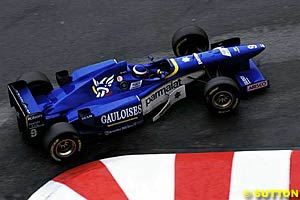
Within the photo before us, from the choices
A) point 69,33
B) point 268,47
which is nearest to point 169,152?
point 268,47

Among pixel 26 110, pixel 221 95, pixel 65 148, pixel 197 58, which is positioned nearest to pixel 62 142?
pixel 65 148

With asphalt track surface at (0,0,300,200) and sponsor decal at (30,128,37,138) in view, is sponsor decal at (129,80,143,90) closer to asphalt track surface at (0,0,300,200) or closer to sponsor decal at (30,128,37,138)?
asphalt track surface at (0,0,300,200)

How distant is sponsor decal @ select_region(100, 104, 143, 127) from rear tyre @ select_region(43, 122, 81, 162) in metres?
0.42

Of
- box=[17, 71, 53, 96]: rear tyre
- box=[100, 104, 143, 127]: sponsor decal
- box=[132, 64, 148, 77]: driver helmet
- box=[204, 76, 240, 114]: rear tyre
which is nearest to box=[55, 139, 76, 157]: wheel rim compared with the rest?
box=[100, 104, 143, 127]: sponsor decal

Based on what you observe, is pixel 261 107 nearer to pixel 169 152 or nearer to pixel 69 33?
pixel 169 152

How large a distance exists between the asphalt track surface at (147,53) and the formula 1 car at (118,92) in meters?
0.21

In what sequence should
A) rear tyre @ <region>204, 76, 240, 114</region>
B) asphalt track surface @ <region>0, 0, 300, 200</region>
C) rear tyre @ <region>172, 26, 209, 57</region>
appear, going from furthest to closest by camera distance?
rear tyre @ <region>172, 26, 209, 57</region> → rear tyre @ <region>204, 76, 240, 114</region> → asphalt track surface @ <region>0, 0, 300, 200</region>

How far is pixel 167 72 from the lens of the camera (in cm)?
739

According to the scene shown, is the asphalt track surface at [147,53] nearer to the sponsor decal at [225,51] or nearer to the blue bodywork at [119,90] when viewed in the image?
the blue bodywork at [119,90]

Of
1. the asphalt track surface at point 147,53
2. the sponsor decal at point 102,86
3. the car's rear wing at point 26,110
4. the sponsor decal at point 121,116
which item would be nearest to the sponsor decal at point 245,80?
the asphalt track surface at point 147,53

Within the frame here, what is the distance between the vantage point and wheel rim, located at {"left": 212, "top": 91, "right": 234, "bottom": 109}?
7.07 meters

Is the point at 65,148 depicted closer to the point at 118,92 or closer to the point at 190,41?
the point at 118,92

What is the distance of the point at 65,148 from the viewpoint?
6758 millimetres

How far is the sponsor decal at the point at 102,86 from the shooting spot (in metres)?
7.14
